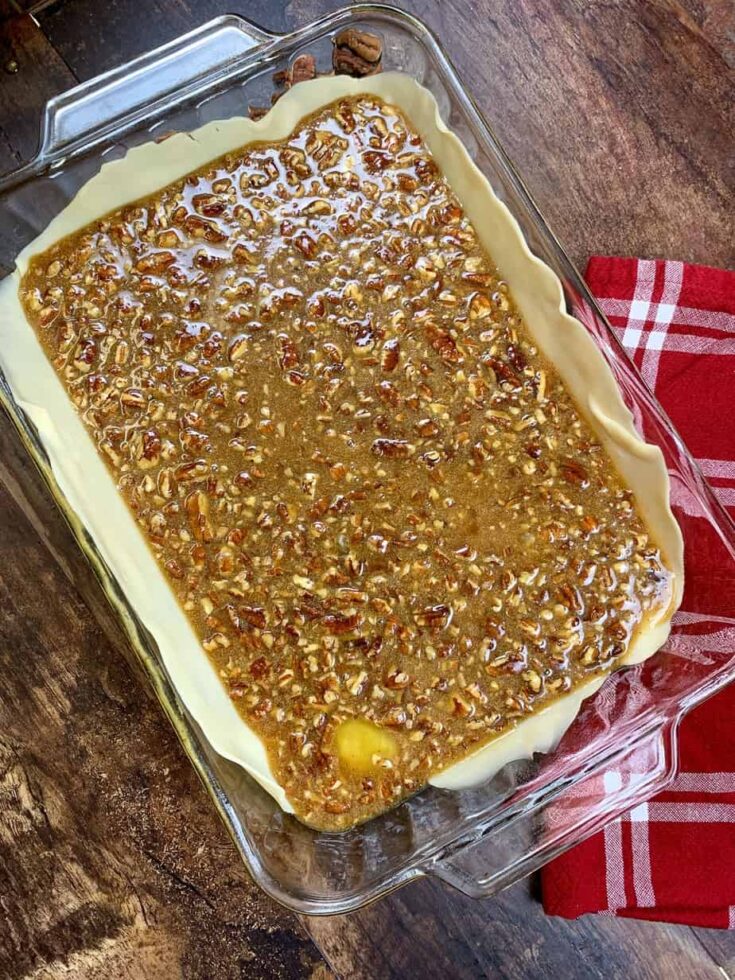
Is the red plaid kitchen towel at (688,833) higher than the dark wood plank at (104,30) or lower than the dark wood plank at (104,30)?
lower

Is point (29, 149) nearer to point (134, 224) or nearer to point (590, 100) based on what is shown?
point (134, 224)

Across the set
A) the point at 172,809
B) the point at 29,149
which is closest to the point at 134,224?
the point at 29,149

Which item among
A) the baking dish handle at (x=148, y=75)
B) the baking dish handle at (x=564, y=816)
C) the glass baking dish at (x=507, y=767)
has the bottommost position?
the baking dish handle at (x=564, y=816)

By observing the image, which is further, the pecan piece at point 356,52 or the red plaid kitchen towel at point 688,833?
the red plaid kitchen towel at point 688,833

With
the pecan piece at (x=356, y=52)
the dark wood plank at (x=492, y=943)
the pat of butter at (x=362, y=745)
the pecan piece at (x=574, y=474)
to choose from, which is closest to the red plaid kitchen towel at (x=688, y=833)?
the dark wood plank at (x=492, y=943)

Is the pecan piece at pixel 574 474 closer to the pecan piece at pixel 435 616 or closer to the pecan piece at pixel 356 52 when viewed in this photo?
the pecan piece at pixel 435 616

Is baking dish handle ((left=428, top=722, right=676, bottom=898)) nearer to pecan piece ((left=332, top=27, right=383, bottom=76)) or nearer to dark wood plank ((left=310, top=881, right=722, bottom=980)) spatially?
dark wood plank ((left=310, top=881, right=722, bottom=980))

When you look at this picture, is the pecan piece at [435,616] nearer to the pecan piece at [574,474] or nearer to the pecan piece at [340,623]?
the pecan piece at [340,623]
